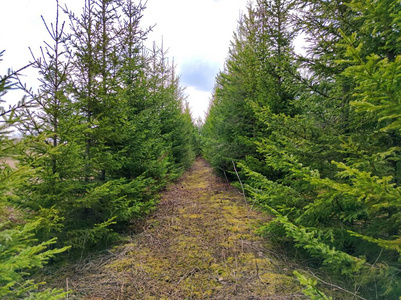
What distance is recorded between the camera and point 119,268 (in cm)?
335

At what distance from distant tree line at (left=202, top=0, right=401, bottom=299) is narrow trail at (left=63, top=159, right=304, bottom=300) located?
0.57m

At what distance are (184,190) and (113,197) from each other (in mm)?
4515

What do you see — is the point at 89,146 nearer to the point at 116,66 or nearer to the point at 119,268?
the point at 116,66

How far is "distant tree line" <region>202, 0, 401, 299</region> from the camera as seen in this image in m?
1.82

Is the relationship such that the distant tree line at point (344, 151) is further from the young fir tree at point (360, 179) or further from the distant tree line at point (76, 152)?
the distant tree line at point (76, 152)

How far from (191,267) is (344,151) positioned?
2789 mm

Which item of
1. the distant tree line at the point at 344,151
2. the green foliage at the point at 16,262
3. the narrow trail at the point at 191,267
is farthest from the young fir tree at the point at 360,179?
the green foliage at the point at 16,262

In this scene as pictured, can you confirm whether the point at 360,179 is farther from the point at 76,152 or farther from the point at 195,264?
the point at 76,152

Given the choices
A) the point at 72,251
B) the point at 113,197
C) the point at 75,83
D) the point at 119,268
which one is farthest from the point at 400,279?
the point at 75,83

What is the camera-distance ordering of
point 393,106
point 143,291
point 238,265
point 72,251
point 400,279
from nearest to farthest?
point 393,106, point 400,279, point 143,291, point 238,265, point 72,251

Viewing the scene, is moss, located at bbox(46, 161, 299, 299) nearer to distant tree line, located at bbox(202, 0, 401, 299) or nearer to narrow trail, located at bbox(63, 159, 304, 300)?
narrow trail, located at bbox(63, 159, 304, 300)

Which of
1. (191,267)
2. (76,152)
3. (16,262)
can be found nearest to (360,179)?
(191,267)

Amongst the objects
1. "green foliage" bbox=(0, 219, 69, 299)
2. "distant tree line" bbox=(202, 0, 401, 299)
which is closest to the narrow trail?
"distant tree line" bbox=(202, 0, 401, 299)

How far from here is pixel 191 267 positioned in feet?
10.7
